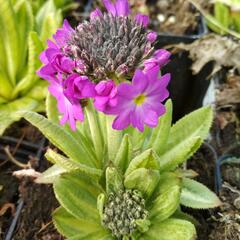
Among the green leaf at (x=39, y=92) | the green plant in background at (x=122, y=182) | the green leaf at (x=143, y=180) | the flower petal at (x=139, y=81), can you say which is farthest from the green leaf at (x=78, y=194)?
the green leaf at (x=39, y=92)

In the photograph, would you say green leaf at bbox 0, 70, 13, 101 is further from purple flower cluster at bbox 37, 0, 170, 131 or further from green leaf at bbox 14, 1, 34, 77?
purple flower cluster at bbox 37, 0, 170, 131

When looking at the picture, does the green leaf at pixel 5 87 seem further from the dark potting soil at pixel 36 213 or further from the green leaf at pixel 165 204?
the green leaf at pixel 165 204

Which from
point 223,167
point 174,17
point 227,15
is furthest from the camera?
point 174,17

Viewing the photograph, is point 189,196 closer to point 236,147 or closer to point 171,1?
point 236,147

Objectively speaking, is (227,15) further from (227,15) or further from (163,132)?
(163,132)

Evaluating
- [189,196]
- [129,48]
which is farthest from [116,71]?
[189,196]

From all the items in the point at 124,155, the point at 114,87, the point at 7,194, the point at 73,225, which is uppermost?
the point at 114,87

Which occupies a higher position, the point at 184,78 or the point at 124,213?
the point at 124,213

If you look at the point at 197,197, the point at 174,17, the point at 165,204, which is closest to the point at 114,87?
the point at 165,204

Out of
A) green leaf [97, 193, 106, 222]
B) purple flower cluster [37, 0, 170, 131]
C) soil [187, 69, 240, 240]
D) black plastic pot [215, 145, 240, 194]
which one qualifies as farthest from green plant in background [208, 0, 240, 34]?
green leaf [97, 193, 106, 222]
